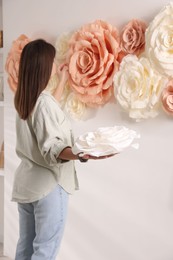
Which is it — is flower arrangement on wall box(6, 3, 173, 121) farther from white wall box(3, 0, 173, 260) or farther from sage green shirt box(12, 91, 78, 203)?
sage green shirt box(12, 91, 78, 203)

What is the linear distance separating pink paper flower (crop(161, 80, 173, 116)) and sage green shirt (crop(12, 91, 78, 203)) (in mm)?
444

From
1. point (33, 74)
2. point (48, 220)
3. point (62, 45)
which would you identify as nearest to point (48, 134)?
point (33, 74)

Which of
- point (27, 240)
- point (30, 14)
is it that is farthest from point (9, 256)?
point (30, 14)

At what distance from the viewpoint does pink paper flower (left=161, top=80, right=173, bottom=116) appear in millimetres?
1564

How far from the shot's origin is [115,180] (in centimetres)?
188

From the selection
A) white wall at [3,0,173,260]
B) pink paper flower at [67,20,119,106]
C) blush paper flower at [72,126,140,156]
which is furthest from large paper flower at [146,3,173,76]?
blush paper flower at [72,126,140,156]

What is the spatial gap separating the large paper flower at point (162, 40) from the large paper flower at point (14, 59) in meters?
0.82

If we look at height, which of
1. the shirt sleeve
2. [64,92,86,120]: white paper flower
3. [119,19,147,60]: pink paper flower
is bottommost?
[64,92,86,120]: white paper flower

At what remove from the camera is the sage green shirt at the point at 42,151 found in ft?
4.53

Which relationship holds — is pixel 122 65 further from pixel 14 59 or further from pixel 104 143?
pixel 14 59

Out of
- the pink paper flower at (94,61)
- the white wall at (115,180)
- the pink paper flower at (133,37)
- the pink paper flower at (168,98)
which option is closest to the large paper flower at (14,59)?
the white wall at (115,180)

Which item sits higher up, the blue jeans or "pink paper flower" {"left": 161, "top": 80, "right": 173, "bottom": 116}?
"pink paper flower" {"left": 161, "top": 80, "right": 173, "bottom": 116}

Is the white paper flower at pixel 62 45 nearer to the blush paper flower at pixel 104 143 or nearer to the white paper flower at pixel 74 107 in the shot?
the white paper flower at pixel 74 107

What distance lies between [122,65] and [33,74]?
0.50 meters
